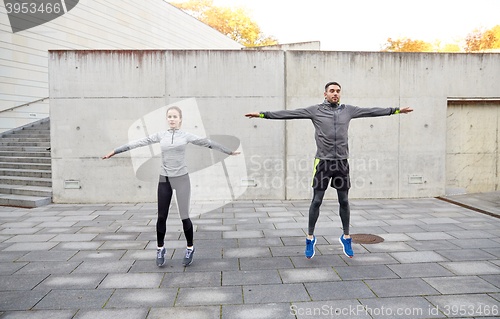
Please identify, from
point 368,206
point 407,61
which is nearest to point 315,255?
point 368,206

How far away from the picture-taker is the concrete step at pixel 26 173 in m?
9.26

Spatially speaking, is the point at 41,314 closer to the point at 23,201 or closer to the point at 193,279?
→ the point at 193,279

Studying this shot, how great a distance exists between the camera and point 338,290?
350 centimetres

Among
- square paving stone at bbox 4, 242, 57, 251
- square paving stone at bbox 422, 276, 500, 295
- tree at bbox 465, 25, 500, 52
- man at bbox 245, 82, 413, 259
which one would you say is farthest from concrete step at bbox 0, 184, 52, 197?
tree at bbox 465, 25, 500, 52

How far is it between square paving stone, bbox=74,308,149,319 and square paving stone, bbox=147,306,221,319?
0.10 m

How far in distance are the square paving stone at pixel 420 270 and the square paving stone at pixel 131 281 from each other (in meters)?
2.78

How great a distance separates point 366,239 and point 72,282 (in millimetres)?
4078

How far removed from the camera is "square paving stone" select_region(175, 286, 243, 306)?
129 inches

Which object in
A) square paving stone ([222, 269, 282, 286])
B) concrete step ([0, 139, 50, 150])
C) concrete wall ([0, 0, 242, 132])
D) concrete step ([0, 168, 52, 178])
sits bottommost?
square paving stone ([222, 269, 282, 286])

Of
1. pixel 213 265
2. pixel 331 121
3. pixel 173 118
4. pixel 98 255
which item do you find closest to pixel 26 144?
pixel 98 255

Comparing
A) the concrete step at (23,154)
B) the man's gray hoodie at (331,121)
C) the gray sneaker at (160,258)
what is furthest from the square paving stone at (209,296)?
the concrete step at (23,154)

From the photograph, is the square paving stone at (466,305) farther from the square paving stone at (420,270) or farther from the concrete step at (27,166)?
the concrete step at (27,166)

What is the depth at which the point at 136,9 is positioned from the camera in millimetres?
20812

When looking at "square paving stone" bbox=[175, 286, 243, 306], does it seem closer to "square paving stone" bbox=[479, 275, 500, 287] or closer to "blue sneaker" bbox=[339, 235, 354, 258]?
"blue sneaker" bbox=[339, 235, 354, 258]
